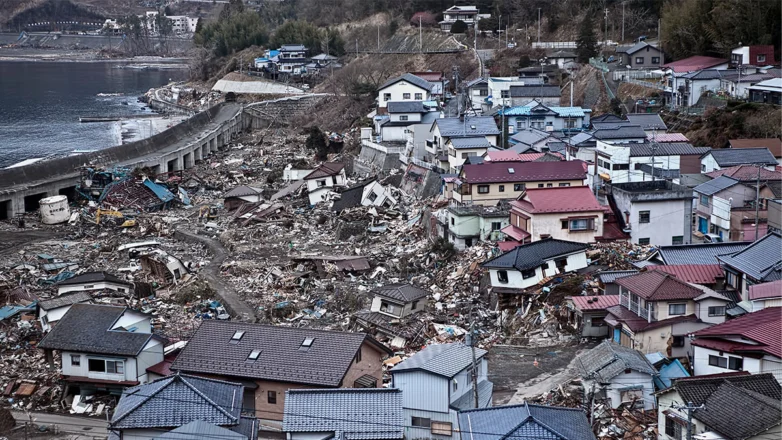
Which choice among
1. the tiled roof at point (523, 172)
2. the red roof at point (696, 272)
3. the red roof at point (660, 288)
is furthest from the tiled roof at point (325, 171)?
the red roof at point (660, 288)

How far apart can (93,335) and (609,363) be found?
7304mm

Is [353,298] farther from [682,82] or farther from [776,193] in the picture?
[682,82]

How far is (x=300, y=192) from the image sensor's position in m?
28.3

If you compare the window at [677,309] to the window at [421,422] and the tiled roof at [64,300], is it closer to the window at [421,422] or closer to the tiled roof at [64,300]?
the window at [421,422]

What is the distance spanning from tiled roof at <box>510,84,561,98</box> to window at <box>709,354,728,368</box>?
21070mm

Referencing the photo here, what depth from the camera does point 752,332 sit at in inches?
477

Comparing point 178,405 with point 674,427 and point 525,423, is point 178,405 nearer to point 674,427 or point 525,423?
point 525,423

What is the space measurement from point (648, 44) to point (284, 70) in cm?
2551

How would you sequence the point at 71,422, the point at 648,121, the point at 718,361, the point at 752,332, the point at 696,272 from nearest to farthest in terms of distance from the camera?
the point at 752,332, the point at 718,361, the point at 71,422, the point at 696,272, the point at 648,121

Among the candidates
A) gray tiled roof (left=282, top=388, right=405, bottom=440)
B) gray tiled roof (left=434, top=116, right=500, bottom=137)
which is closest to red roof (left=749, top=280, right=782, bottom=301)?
gray tiled roof (left=282, top=388, right=405, bottom=440)

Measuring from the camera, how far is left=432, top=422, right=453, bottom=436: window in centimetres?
1108

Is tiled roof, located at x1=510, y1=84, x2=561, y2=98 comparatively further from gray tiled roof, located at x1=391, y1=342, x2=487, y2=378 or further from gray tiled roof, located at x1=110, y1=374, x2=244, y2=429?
gray tiled roof, located at x1=110, y1=374, x2=244, y2=429

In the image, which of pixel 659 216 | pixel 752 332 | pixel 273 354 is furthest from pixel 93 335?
pixel 659 216

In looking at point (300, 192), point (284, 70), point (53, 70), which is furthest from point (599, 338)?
point (53, 70)
